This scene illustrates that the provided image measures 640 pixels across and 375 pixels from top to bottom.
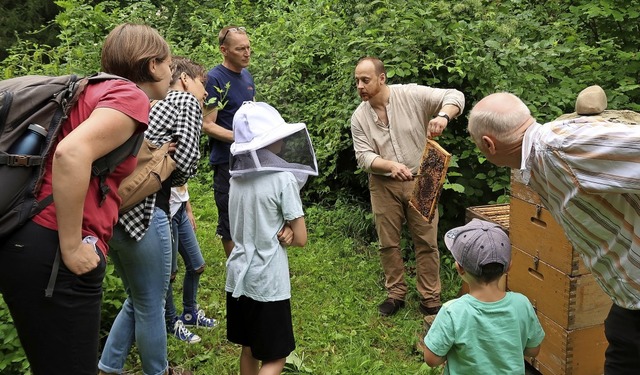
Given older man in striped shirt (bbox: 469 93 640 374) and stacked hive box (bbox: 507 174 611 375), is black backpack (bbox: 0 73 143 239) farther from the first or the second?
stacked hive box (bbox: 507 174 611 375)

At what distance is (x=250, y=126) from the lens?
10.1ft

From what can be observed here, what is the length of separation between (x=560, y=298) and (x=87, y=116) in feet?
9.06

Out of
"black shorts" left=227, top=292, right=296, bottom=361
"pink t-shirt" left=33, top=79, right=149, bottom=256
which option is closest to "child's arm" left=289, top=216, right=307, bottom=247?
"black shorts" left=227, top=292, right=296, bottom=361

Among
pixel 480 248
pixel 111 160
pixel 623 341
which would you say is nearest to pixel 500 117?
pixel 480 248

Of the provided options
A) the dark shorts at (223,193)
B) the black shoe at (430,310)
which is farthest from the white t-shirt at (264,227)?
the black shoe at (430,310)

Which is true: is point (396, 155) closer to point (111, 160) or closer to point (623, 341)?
point (623, 341)

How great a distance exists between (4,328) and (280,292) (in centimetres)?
161

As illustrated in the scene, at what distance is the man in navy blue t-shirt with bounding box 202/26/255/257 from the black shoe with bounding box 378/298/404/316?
4.48 feet

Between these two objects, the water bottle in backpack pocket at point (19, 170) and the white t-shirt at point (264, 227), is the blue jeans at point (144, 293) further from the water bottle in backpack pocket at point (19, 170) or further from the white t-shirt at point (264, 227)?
the water bottle in backpack pocket at point (19, 170)

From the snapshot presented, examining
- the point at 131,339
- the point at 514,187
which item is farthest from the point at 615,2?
the point at 131,339

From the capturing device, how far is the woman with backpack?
2.19m

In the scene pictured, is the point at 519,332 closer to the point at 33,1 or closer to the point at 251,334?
the point at 251,334

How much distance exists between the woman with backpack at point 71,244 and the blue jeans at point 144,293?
537mm

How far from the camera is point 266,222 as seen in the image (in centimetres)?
308
